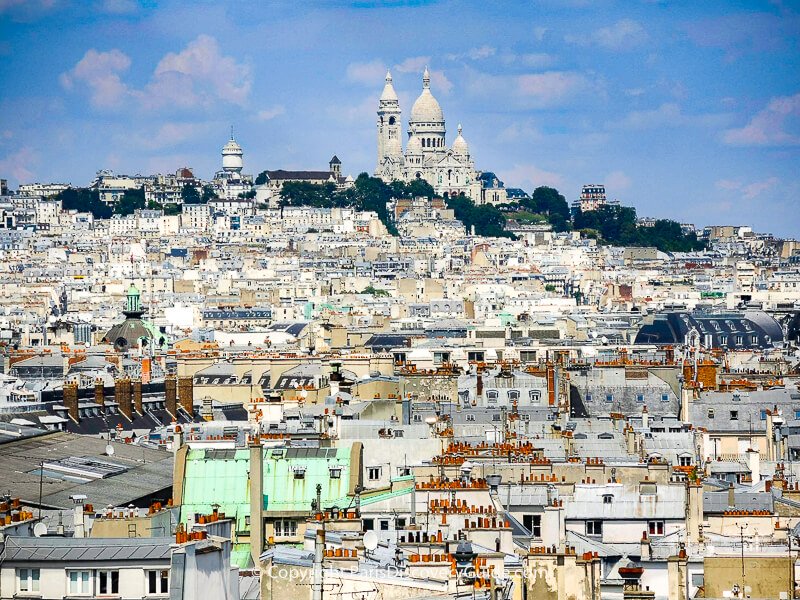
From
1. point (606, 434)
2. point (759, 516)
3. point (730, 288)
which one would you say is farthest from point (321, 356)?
point (730, 288)

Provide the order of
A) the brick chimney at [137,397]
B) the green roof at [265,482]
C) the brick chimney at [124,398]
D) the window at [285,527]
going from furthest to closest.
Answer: the brick chimney at [137,397]
the brick chimney at [124,398]
the green roof at [265,482]
the window at [285,527]

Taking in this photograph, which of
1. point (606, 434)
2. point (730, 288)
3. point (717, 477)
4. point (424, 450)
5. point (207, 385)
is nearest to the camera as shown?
point (424, 450)

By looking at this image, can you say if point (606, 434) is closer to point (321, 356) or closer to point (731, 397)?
point (731, 397)

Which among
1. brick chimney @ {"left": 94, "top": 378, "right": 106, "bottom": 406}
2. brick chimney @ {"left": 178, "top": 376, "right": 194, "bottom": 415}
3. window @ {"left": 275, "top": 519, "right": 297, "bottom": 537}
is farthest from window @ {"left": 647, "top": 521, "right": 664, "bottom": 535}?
brick chimney @ {"left": 178, "top": 376, "right": 194, "bottom": 415}

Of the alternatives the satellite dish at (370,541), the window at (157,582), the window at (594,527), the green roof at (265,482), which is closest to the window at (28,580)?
the window at (157,582)

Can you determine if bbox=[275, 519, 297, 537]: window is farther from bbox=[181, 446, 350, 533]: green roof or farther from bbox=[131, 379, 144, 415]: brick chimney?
bbox=[131, 379, 144, 415]: brick chimney

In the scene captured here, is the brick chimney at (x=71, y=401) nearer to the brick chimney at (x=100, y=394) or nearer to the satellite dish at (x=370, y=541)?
the brick chimney at (x=100, y=394)

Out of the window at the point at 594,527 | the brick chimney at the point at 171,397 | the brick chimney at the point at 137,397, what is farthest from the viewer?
the brick chimney at the point at 171,397
